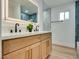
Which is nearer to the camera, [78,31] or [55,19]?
[78,31]

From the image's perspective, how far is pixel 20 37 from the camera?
1.31 metres

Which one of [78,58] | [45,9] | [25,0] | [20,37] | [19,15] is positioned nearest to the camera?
[20,37]

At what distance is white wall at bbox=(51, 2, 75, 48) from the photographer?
14.9 ft

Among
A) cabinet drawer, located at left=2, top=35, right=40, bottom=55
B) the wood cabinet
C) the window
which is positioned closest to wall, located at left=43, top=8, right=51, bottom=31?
the window

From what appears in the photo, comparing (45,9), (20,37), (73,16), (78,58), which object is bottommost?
(78,58)

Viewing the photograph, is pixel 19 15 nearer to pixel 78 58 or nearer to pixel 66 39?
pixel 78 58

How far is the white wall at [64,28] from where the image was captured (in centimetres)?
455

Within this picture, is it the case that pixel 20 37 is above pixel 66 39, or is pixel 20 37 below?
above

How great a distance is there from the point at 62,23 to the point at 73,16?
0.77 m

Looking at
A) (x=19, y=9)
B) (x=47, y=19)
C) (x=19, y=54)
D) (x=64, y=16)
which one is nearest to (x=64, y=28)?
(x=64, y=16)

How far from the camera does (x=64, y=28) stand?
4.95 meters

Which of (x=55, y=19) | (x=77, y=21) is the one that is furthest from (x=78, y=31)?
(x=55, y=19)

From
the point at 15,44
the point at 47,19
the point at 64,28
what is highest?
the point at 47,19

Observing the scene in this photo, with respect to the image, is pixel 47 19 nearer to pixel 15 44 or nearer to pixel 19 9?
pixel 19 9
